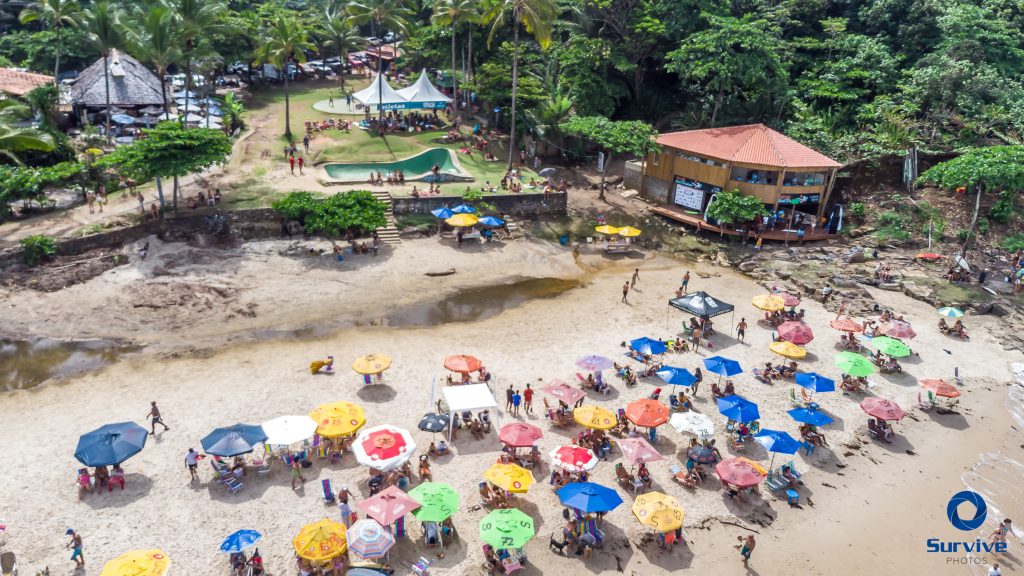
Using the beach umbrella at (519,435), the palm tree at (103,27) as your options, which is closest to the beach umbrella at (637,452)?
the beach umbrella at (519,435)

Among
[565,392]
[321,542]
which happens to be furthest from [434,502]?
→ [565,392]

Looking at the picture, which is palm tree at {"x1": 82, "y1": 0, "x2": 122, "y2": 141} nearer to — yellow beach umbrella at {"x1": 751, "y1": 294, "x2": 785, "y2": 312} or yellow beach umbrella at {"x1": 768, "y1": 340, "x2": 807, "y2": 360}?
yellow beach umbrella at {"x1": 751, "y1": 294, "x2": 785, "y2": 312}

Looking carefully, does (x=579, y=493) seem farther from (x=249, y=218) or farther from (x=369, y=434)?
(x=249, y=218)

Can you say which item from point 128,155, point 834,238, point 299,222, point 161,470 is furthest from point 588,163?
point 161,470

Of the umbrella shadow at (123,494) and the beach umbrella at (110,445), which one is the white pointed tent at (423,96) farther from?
the umbrella shadow at (123,494)

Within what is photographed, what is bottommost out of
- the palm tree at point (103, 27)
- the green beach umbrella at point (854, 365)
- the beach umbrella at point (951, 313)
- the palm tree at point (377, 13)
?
the green beach umbrella at point (854, 365)

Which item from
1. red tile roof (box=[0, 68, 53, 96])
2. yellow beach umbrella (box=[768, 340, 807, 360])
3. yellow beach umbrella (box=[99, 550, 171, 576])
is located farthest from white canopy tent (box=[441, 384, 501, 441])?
red tile roof (box=[0, 68, 53, 96])

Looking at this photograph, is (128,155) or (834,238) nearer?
(128,155)
